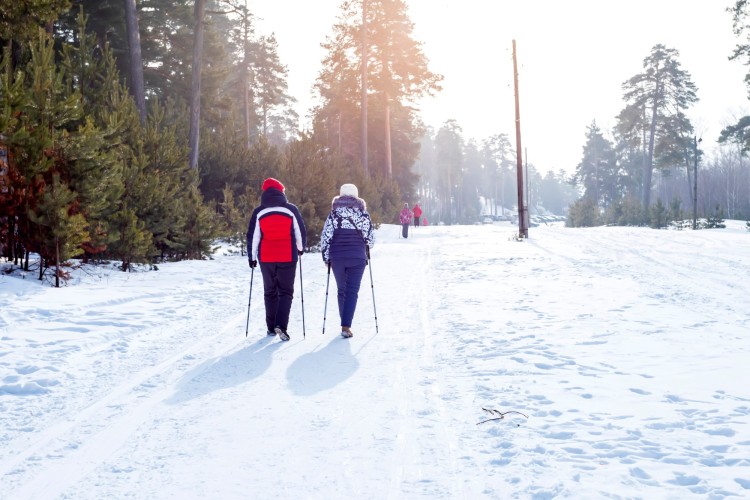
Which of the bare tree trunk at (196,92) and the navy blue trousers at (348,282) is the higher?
the bare tree trunk at (196,92)

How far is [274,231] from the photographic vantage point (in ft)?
25.6

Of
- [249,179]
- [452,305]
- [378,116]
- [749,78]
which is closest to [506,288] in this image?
[452,305]

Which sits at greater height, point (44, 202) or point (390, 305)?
point (44, 202)

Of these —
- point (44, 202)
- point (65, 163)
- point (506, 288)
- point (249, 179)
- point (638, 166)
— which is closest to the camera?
point (44, 202)

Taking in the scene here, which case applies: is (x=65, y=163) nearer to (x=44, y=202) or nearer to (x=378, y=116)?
(x=44, y=202)

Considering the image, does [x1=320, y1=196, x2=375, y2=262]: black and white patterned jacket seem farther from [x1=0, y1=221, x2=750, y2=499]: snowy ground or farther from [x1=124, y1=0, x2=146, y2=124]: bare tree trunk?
[x1=124, y1=0, x2=146, y2=124]: bare tree trunk

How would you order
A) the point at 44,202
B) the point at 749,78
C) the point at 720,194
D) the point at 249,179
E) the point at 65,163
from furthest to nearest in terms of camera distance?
1. the point at 720,194
2. the point at 749,78
3. the point at 249,179
4. the point at 65,163
5. the point at 44,202

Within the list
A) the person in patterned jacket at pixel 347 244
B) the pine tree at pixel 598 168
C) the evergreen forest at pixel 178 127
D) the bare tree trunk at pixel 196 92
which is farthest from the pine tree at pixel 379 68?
the pine tree at pixel 598 168

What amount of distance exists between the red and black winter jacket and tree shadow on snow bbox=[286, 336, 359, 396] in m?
1.49

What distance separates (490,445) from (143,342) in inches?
201

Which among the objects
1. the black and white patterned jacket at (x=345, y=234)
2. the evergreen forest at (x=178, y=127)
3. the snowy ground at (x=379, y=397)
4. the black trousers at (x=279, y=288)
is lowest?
the snowy ground at (x=379, y=397)

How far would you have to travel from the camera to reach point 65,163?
1073 centimetres

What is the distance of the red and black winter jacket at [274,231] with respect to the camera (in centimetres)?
782

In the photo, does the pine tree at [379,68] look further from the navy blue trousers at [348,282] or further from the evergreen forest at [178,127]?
the navy blue trousers at [348,282]
